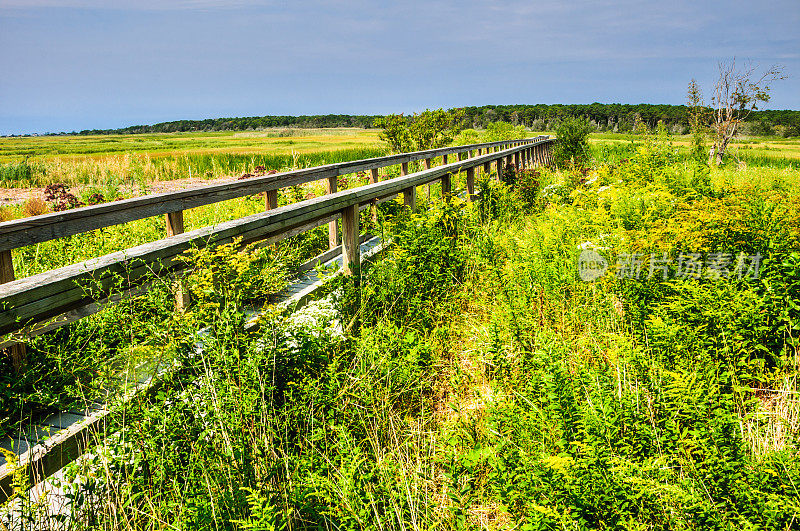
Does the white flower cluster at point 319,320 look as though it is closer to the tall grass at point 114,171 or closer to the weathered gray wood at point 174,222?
the weathered gray wood at point 174,222

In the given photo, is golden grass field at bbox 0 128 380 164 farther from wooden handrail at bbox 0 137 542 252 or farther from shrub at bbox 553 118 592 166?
wooden handrail at bbox 0 137 542 252

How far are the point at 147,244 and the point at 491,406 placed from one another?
1.90 m

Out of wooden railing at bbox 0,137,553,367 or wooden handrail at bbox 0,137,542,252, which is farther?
wooden handrail at bbox 0,137,542,252

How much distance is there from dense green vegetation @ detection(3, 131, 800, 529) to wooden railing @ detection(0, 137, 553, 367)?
20cm

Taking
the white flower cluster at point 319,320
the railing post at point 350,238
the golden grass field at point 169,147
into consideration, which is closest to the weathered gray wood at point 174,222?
the railing post at point 350,238

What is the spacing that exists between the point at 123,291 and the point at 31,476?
0.79m

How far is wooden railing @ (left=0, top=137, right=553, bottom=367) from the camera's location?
5.84 ft

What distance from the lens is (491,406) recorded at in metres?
2.64

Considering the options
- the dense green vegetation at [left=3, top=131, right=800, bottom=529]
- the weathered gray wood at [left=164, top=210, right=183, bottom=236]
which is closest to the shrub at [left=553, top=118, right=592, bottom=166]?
the dense green vegetation at [left=3, top=131, right=800, bottom=529]

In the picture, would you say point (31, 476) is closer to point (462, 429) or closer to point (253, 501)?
point (253, 501)

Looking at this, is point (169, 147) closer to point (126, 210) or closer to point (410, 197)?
point (410, 197)

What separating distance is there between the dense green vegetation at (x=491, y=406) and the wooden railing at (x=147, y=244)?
0.20 m

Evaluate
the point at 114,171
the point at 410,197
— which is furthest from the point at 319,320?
the point at 114,171

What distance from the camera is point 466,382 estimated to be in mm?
3326
